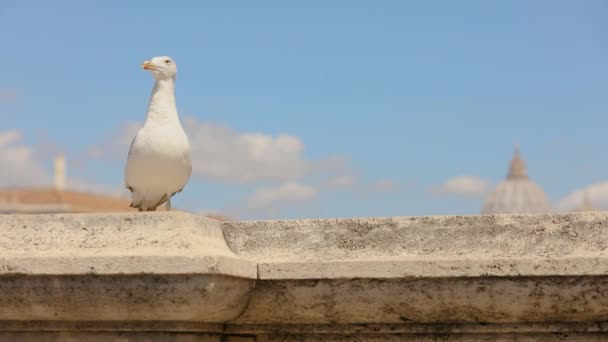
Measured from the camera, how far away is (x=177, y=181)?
469 centimetres

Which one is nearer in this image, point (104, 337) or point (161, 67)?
point (104, 337)

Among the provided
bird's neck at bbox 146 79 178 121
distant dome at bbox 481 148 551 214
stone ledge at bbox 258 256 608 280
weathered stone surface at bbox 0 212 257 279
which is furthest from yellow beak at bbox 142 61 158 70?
distant dome at bbox 481 148 551 214

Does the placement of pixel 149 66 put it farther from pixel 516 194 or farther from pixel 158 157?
pixel 516 194

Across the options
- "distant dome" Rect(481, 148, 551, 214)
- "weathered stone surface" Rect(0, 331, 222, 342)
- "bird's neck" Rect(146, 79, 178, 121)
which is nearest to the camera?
"weathered stone surface" Rect(0, 331, 222, 342)

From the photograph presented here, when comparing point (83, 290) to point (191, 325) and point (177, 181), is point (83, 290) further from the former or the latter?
point (177, 181)

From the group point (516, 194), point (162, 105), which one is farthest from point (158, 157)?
point (516, 194)

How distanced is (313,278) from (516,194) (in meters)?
118

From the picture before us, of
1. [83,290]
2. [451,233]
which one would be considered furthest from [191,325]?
[451,233]

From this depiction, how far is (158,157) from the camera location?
4.56m

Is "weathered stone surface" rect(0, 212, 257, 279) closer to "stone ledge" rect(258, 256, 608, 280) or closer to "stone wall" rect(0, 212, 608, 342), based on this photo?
"stone wall" rect(0, 212, 608, 342)

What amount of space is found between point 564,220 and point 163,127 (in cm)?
174

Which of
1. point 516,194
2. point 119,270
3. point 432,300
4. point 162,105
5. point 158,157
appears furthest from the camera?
point 516,194

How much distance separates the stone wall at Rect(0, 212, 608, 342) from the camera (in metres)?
3.70

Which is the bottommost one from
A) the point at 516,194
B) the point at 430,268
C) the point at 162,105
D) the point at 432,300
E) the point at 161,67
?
the point at 432,300
